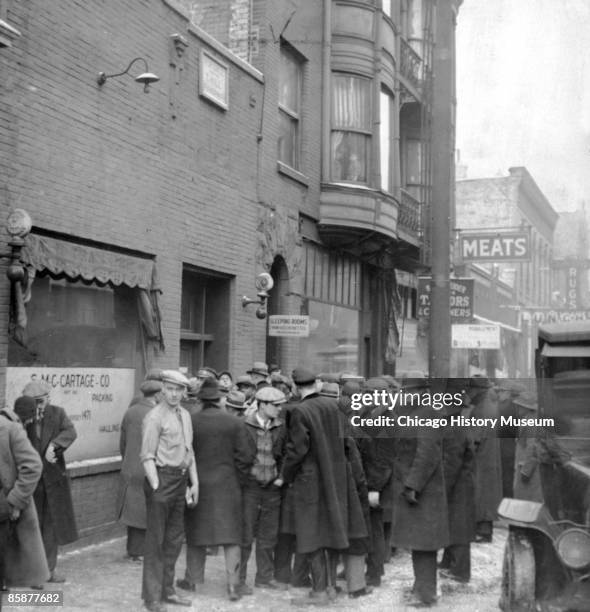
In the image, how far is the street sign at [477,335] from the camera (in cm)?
1495

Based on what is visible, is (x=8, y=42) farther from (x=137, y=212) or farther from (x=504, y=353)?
(x=504, y=353)

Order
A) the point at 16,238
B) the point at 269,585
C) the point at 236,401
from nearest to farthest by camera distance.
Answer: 1. the point at 269,585
2. the point at 16,238
3. the point at 236,401

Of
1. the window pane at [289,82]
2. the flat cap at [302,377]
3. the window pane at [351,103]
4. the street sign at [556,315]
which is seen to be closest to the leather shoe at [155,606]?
the flat cap at [302,377]

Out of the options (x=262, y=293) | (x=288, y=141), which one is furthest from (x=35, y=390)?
(x=288, y=141)

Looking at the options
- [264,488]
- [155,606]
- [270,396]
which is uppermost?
[270,396]

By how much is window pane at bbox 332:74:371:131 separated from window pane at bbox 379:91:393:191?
571mm

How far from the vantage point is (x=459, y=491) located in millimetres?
8156

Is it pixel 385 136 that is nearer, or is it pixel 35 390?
pixel 35 390

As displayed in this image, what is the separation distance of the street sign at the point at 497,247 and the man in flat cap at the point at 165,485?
1376cm

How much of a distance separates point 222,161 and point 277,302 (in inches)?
120

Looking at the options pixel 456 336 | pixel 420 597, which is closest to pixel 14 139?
pixel 420 597

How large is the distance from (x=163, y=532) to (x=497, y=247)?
14.6 m

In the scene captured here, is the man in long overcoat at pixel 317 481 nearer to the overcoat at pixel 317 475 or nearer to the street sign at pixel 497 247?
the overcoat at pixel 317 475

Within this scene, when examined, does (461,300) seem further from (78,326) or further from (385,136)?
(78,326)
